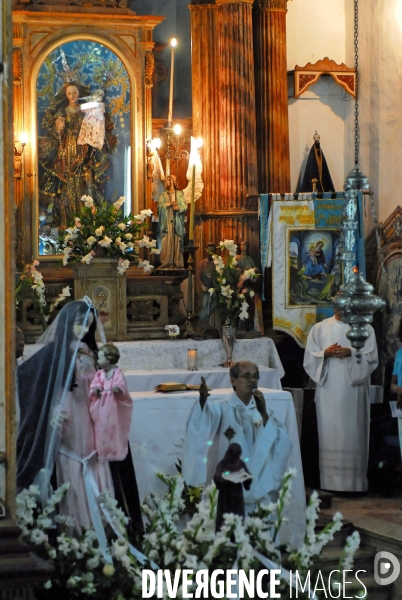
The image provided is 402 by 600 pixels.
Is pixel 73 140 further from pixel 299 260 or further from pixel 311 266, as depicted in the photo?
pixel 311 266

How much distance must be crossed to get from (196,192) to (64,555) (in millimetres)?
5831

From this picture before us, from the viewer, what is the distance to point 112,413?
23.4ft

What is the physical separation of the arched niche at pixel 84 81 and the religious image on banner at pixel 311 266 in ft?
5.20

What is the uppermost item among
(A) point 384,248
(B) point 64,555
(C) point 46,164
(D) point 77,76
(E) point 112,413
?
(D) point 77,76

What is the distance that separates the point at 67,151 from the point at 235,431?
195 inches

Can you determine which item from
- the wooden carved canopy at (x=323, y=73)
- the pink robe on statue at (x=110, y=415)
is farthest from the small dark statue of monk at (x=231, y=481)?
the wooden carved canopy at (x=323, y=73)

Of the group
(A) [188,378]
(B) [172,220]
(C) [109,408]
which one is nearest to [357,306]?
(C) [109,408]

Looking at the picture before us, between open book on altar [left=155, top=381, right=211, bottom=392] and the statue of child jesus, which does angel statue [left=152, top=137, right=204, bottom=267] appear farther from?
the statue of child jesus

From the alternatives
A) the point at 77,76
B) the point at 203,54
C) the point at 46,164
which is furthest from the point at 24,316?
the point at 203,54

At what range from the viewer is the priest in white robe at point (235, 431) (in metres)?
6.96

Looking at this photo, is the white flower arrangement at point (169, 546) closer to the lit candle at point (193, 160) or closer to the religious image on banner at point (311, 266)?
the lit candle at point (193, 160)

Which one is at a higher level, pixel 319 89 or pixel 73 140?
pixel 319 89

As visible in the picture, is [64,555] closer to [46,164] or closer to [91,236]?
[91,236]

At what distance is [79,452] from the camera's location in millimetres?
7086
